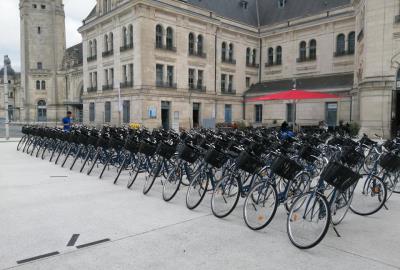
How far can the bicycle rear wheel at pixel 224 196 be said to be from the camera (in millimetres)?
5344

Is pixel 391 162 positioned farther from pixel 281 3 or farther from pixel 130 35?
pixel 281 3

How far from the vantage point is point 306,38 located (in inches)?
1390

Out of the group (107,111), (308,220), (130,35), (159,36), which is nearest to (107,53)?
(130,35)

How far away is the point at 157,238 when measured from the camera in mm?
4457

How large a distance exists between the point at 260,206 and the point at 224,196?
2.38 feet

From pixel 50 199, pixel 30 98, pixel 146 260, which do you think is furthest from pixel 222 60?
pixel 30 98

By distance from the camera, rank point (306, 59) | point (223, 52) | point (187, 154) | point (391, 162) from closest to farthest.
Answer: point (391, 162) < point (187, 154) < point (306, 59) < point (223, 52)

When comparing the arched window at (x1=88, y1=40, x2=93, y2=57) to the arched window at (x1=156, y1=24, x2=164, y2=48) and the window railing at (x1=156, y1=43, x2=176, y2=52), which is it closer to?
the arched window at (x1=156, y1=24, x2=164, y2=48)

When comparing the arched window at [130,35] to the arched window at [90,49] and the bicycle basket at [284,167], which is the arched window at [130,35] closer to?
the arched window at [90,49]

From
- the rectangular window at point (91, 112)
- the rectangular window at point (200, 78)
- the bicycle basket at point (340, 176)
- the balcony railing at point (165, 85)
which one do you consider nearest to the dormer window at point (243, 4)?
the rectangular window at point (200, 78)

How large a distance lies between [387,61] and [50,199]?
2046 cm

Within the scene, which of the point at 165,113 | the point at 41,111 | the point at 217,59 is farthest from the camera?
the point at 41,111

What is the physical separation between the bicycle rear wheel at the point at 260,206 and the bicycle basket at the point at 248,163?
17.8 inches

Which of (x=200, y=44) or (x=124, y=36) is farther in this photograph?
(x=200, y=44)
